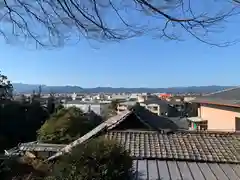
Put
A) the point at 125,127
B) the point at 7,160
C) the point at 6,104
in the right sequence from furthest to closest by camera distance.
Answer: the point at 6,104, the point at 7,160, the point at 125,127

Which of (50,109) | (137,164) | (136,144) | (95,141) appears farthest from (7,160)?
(50,109)

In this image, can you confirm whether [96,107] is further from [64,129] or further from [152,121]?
[152,121]

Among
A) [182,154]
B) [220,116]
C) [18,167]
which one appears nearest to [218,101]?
[220,116]

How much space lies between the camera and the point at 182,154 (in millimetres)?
8906

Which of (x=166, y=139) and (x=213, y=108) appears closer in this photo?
(x=166, y=139)

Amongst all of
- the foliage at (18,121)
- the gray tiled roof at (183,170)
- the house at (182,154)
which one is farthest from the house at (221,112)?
the foliage at (18,121)

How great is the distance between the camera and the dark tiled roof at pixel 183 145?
28.7 ft

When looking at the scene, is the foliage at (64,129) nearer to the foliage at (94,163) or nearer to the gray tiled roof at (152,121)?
the gray tiled roof at (152,121)

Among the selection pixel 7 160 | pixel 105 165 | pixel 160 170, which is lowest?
pixel 7 160

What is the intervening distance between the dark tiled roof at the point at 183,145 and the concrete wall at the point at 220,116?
12.9ft

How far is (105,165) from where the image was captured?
18.9ft

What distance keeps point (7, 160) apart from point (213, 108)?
978 cm

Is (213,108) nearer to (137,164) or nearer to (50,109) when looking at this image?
(137,164)

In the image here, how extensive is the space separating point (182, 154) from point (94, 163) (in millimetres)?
3710
